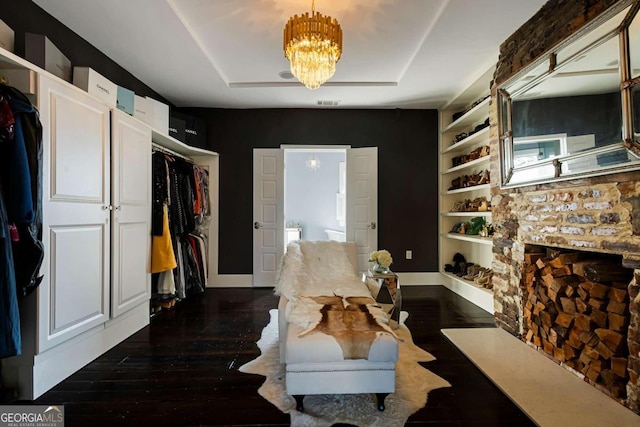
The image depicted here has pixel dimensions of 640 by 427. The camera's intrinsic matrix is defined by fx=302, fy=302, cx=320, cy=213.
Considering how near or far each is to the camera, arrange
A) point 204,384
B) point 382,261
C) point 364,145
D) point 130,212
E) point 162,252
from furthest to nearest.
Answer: point 364,145 → point 162,252 → point 382,261 → point 130,212 → point 204,384

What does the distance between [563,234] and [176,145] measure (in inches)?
157

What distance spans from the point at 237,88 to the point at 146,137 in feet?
4.55

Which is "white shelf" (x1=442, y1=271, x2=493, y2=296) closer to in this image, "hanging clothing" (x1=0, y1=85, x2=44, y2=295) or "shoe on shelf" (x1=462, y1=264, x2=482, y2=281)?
"shoe on shelf" (x1=462, y1=264, x2=482, y2=281)

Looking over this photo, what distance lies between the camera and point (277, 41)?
2818mm

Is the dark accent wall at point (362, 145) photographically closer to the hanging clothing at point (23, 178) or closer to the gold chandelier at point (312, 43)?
the gold chandelier at point (312, 43)

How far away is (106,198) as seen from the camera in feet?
7.73

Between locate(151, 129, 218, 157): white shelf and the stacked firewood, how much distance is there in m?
3.70

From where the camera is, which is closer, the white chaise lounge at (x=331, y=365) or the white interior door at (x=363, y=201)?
the white chaise lounge at (x=331, y=365)


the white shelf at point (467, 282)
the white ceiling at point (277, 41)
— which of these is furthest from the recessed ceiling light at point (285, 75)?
the white shelf at point (467, 282)

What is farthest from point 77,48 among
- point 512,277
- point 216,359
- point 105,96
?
point 512,277

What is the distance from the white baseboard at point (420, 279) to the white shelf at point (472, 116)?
85.9 inches

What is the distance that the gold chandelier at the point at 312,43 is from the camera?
203 cm

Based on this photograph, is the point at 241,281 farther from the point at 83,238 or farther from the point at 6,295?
the point at 6,295

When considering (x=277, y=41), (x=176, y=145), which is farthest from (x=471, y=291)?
(x=176, y=145)
